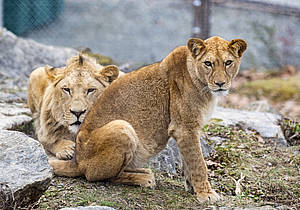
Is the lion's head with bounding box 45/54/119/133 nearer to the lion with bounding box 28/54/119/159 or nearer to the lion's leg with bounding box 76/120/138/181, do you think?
the lion with bounding box 28/54/119/159

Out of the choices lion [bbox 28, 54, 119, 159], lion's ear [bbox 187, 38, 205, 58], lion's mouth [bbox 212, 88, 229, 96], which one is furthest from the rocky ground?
lion's ear [bbox 187, 38, 205, 58]

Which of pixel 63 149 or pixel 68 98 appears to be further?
pixel 63 149

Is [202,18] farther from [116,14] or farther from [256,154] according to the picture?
[256,154]

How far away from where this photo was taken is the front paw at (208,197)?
428 cm

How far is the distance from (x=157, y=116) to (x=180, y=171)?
1056mm

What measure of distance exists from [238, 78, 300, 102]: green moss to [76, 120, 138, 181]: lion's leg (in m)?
6.61

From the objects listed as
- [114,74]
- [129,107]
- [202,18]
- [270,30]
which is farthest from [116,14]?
[129,107]

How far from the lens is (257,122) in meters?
6.73

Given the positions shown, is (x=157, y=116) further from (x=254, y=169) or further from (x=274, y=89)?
(x=274, y=89)

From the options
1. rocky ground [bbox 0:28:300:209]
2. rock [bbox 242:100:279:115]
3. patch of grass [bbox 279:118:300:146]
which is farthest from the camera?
rock [bbox 242:100:279:115]

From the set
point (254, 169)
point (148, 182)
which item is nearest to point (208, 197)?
point (148, 182)

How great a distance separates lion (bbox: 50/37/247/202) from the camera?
13.9 feet

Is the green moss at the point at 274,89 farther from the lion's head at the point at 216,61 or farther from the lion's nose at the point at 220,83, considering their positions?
the lion's nose at the point at 220,83

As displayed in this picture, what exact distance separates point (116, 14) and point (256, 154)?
230 inches
